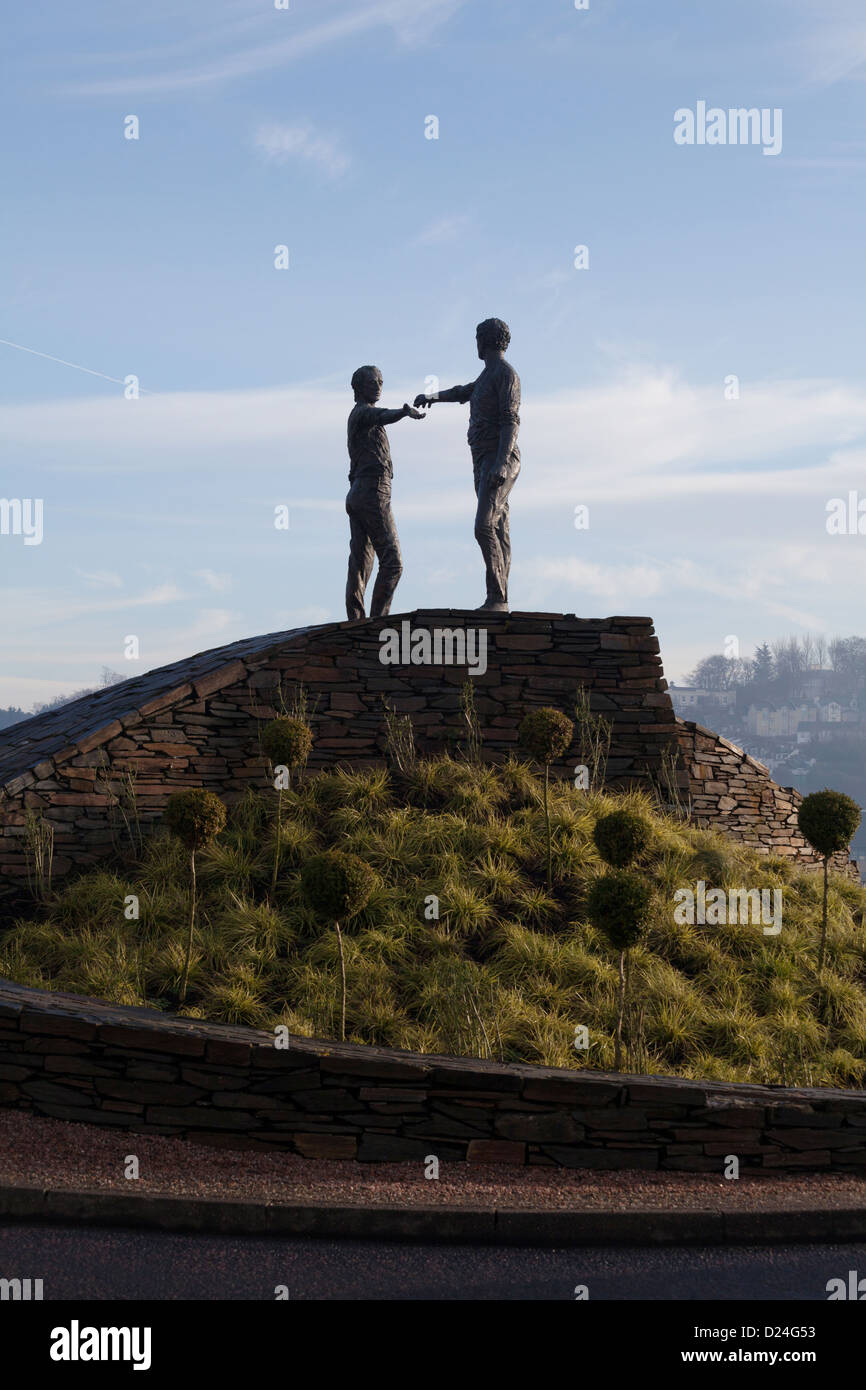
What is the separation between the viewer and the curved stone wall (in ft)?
19.1

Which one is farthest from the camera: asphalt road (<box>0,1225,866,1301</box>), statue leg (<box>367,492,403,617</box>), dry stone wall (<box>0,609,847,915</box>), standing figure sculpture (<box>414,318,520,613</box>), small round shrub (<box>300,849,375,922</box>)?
statue leg (<box>367,492,403,617</box>)

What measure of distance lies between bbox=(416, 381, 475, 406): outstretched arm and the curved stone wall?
822 centimetres

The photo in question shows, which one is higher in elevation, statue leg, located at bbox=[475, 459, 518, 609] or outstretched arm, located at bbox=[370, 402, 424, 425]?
outstretched arm, located at bbox=[370, 402, 424, 425]

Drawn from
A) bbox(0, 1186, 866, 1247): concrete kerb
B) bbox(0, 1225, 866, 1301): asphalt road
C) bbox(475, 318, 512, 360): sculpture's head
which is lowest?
bbox(0, 1225, 866, 1301): asphalt road

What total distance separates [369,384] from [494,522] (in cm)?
215

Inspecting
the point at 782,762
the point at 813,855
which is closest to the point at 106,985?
the point at 813,855

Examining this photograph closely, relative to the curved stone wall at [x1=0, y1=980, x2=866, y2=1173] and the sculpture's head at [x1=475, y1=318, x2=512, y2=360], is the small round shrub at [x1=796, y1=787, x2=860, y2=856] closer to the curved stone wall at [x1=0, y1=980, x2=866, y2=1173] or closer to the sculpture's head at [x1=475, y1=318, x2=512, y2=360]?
the curved stone wall at [x1=0, y1=980, x2=866, y2=1173]

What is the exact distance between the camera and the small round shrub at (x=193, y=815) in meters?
7.98

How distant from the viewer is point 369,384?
12625 millimetres

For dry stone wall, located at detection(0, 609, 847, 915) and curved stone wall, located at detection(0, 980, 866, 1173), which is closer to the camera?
curved stone wall, located at detection(0, 980, 866, 1173)

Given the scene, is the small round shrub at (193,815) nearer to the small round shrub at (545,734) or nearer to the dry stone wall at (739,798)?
the small round shrub at (545,734)

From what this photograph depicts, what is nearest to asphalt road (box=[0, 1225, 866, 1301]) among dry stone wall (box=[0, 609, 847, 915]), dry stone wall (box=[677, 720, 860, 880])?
dry stone wall (box=[0, 609, 847, 915])

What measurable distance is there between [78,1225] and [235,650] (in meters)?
7.91

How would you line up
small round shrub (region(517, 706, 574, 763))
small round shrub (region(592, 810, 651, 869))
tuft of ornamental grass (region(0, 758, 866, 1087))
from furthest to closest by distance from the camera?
small round shrub (region(517, 706, 574, 763)) → small round shrub (region(592, 810, 651, 869)) → tuft of ornamental grass (region(0, 758, 866, 1087))
